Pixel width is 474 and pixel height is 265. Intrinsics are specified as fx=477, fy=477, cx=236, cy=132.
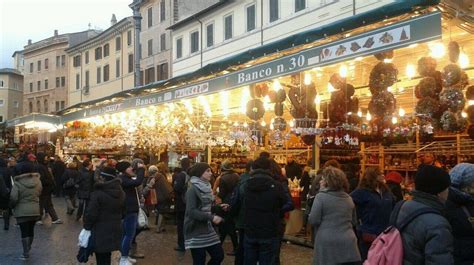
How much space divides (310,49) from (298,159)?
27.3 feet

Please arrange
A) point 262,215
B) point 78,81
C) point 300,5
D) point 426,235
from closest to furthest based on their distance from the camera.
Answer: point 426,235 → point 262,215 → point 300,5 → point 78,81

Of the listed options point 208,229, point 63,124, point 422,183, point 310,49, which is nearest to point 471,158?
point 310,49

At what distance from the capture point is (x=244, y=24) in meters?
28.4

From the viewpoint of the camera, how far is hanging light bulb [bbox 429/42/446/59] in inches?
280

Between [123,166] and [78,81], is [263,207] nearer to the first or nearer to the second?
[123,166]

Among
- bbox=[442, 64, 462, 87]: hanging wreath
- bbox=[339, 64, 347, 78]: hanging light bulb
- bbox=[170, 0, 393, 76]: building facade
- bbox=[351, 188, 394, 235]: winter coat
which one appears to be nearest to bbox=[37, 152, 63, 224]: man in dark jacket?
bbox=[339, 64, 347, 78]: hanging light bulb

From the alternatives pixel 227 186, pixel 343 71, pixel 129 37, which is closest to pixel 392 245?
pixel 227 186

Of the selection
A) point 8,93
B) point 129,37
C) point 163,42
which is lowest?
point 8,93

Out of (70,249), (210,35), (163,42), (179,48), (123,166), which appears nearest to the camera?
(123,166)

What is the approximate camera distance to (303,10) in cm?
2442

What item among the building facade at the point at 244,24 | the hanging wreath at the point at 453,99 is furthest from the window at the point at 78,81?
the hanging wreath at the point at 453,99

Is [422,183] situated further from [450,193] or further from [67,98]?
[67,98]

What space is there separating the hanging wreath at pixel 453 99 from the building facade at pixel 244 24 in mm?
14389

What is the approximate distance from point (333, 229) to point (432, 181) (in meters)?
1.98
